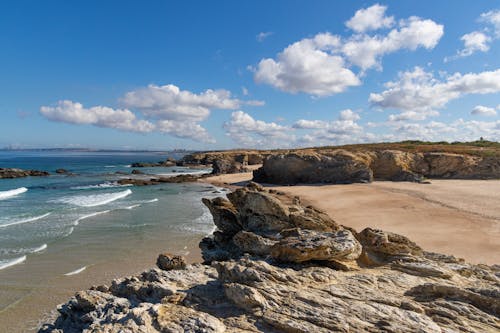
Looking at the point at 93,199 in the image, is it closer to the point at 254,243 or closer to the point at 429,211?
the point at 254,243

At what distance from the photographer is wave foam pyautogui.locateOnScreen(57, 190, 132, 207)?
34094 millimetres

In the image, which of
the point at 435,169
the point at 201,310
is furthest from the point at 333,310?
the point at 435,169

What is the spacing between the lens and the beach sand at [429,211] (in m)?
16.6

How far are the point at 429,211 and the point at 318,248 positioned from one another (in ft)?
64.9

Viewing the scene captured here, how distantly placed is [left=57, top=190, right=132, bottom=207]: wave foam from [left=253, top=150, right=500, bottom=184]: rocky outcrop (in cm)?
2107

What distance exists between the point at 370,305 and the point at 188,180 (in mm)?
49753

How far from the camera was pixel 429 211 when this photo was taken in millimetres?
24484

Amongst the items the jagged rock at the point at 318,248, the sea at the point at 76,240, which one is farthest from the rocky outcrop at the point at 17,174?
the jagged rock at the point at 318,248

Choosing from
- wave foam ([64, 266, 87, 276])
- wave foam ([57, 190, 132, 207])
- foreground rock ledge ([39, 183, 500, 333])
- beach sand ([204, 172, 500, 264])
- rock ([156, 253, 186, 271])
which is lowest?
wave foam ([57, 190, 132, 207])

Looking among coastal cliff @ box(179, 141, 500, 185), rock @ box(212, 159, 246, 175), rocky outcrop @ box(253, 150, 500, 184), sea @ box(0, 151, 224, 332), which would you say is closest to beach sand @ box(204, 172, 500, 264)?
rocky outcrop @ box(253, 150, 500, 184)

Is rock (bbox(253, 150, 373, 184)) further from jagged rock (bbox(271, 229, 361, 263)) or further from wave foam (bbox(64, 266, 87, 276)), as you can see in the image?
jagged rock (bbox(271, 229, 361, 263))

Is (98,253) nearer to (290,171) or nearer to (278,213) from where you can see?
(278,213)

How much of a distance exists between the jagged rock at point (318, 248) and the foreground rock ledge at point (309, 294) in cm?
3

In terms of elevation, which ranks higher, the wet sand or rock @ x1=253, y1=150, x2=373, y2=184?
rock @ x1=253, y1=150, x2=373, y2=184
